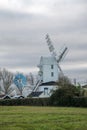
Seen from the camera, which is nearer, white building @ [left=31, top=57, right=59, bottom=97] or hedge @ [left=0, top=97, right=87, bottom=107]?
hedge @ [left=0, top=97, right=87, bottom=107]

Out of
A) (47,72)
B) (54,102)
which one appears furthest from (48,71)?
(54,102)

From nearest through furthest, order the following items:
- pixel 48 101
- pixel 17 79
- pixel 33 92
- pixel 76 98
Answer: pixel 76 98 → pixel 48 101 → pixel 17 79 → pixel 33 92

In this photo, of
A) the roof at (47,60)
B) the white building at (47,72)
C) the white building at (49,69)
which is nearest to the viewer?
the white building at (47,72)

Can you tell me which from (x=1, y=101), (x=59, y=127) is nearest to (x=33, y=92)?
(x=1, y=101)

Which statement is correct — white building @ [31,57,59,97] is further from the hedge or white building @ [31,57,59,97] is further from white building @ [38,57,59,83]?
the hedge

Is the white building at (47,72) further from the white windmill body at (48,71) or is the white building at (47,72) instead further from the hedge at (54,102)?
the hedge at (54,102)

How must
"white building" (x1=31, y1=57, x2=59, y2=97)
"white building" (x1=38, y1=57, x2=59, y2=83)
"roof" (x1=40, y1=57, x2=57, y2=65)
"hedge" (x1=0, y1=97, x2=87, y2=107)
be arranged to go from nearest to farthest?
1. "hedge" (x1=0, y1=97, x2=87, y2=107)
2. "white building" (x1=31, y1=57, x2=59, y2=97)
3. "white building" (x1=38, y1=57, x2=59, y2=83)
4. "roof" (x1=40, y1=57, x2=57, y2=65)

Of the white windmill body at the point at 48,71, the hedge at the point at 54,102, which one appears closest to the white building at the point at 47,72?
the white windmill body at the point at 48,71

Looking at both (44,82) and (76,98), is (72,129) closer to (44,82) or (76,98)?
(76,98)

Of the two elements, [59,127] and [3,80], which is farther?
[3,80]

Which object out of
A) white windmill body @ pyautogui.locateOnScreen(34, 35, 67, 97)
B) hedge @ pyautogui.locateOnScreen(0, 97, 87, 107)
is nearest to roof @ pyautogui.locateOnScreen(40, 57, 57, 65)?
white windmill body @ pyautogui.locateOnScreen(34, 35, 67, 97)

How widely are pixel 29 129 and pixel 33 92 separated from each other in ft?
332

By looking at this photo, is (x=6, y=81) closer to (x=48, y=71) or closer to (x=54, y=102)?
(x=48, y=71)

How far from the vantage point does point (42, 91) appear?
119 metres
